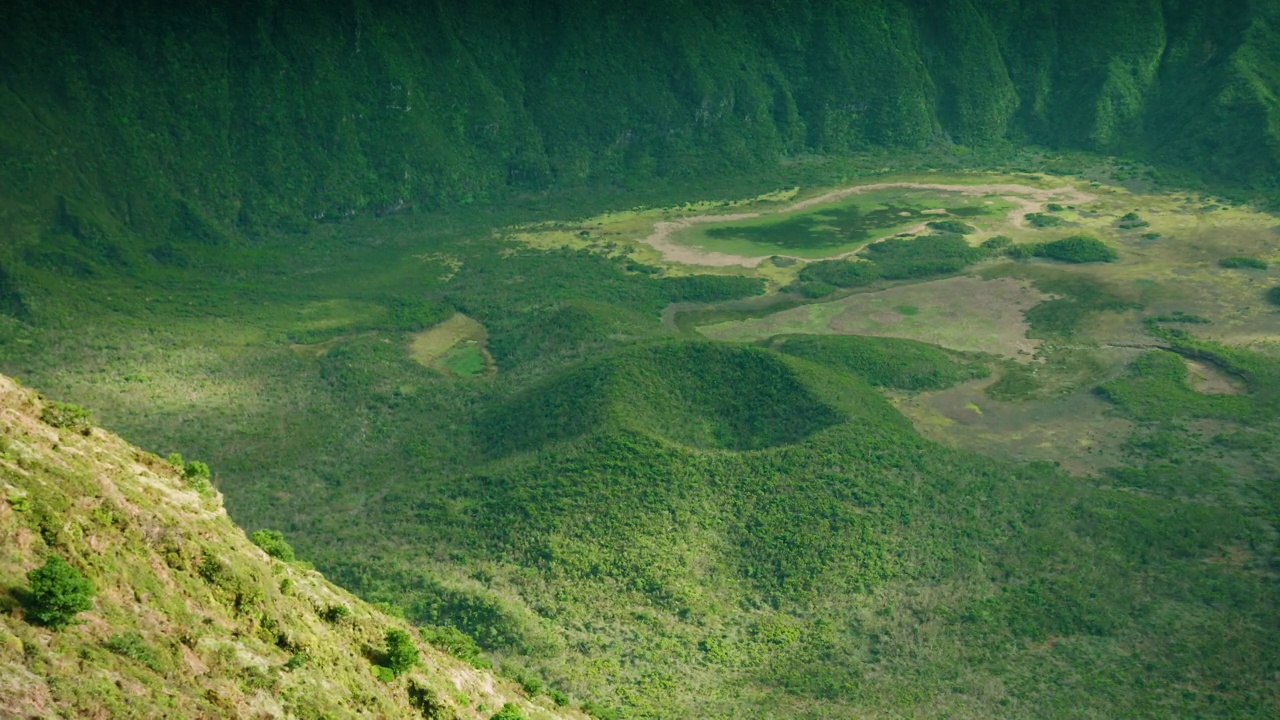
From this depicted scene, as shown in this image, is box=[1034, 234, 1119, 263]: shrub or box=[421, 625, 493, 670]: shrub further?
box=[1034, 234, 1119, 263]: shrub

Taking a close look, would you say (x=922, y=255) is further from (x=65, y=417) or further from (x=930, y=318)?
(x=65, y=417)

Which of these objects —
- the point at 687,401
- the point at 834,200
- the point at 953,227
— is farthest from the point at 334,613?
the point at 834,200

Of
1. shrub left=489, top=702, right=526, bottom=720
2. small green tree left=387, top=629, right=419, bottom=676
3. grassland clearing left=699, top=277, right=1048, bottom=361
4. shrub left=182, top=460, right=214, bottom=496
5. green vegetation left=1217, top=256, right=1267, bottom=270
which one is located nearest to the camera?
small green tree left=387, top=629, right=419, bottom=676

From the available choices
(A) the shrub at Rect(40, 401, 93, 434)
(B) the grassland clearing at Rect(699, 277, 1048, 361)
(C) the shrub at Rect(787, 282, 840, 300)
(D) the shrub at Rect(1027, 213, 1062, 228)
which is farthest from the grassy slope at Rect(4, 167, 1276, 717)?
(D) the shrub at Rect(1027, 213, 1062, 228)

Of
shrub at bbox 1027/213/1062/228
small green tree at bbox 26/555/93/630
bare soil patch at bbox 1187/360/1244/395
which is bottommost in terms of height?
bare soil patch at bbox 1187/360/1244/395

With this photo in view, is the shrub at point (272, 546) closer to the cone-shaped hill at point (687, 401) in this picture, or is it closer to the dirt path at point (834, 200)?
the cone-shaped hill at point (687, 401)

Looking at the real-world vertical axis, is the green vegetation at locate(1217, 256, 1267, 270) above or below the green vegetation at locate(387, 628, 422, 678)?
below

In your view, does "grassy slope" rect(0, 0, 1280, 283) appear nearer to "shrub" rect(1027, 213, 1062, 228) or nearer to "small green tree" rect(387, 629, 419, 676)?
"shrub" rect(1027, 213, 1062, 228)
